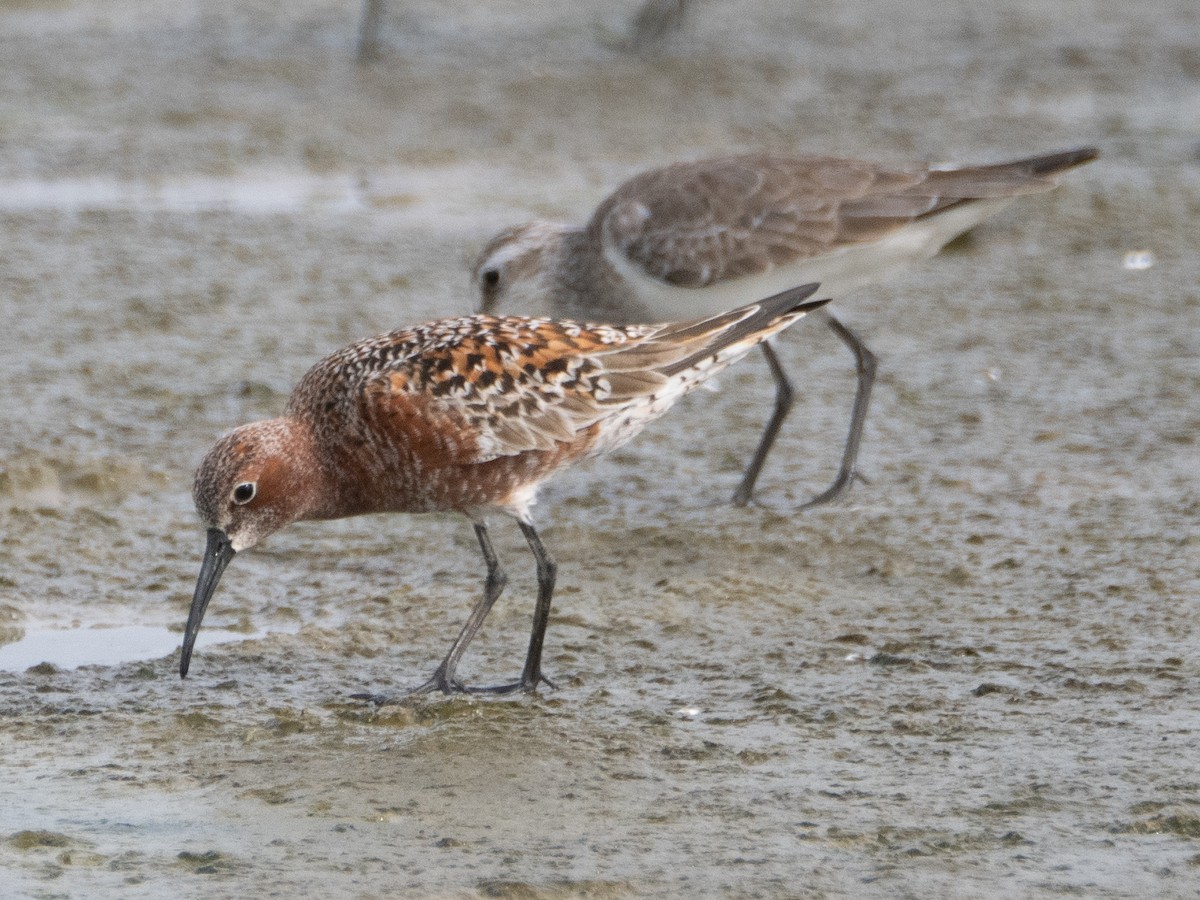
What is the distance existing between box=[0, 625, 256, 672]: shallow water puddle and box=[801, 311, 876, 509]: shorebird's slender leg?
234cm

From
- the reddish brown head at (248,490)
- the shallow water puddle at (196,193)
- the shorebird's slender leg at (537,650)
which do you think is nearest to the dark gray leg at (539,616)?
the shorebird's slender leg at (537,650)

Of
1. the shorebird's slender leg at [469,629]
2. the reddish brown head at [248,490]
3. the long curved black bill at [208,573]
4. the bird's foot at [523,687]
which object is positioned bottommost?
the bird's foot at [523,687]

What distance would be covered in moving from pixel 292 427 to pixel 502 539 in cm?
180

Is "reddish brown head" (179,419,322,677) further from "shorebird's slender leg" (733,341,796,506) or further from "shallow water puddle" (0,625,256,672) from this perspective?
"shorebird's slender leg" (733,341,796,506)

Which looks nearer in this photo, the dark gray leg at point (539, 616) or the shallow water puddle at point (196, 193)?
the dark gray leg at point (539, 616)

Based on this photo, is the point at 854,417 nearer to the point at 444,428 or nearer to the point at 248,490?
the point at 444,428

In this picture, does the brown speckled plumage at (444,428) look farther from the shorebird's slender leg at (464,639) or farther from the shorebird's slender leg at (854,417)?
the shorebird's slender leg at (854,417)

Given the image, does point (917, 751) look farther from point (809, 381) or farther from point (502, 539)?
point (809, 381)

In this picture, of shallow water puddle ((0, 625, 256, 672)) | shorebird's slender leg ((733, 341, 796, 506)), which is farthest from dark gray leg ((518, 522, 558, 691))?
shorebird's slender leg ((733, 341, 796, 506))

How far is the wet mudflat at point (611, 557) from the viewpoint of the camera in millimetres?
4488

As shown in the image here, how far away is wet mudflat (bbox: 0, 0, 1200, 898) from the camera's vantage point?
14.7 ft

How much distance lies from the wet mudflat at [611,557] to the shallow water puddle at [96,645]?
0.08 ft

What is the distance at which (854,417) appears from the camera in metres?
7.39

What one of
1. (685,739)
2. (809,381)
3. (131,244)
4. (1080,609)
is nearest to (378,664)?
(685,739)
